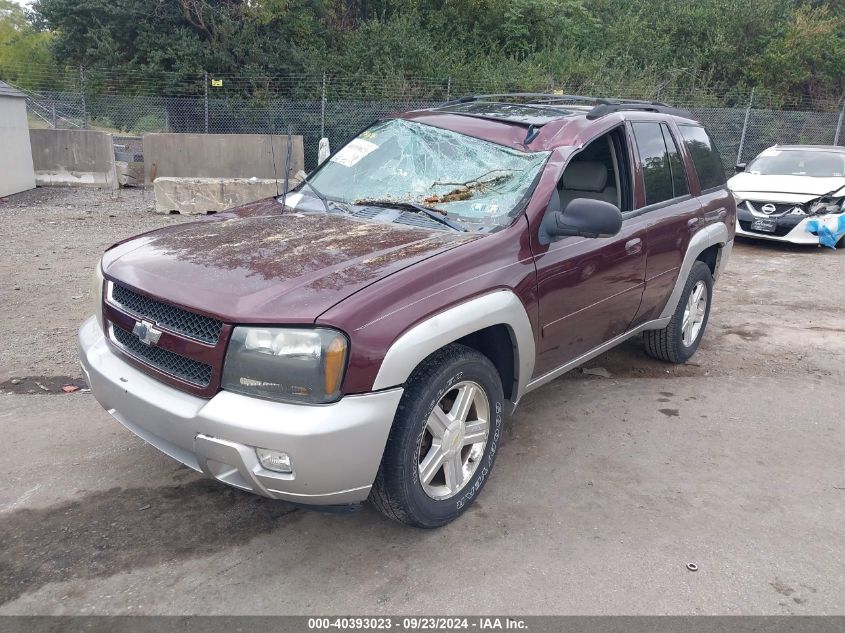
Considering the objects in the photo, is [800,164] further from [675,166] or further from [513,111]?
[513,111]

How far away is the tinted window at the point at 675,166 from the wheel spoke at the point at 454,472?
105 inches

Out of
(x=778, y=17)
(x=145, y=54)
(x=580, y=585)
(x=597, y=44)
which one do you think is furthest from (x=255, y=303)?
(x=778, y=17)

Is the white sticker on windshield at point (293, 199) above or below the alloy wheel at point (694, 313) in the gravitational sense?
above

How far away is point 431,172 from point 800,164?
931 centimetres

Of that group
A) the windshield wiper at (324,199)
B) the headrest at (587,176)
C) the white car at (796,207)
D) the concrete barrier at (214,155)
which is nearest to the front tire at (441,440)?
the windshield wiper at (324,199)

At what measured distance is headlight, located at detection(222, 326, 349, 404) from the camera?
2504mm

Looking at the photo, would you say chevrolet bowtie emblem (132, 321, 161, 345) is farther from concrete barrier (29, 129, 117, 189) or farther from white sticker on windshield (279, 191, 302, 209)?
concrete barrier (29, 129, 117, 189)

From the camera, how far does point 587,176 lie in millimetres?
4363

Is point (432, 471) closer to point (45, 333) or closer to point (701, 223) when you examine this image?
point (701, 223)

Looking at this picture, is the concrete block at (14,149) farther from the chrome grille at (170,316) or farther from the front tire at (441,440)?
the front tire at (441,440)

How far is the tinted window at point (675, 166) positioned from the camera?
4688mm

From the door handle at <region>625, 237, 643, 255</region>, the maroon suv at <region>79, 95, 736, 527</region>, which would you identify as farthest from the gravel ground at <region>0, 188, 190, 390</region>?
the door handle at <region>625, 237, 643, 255</region>

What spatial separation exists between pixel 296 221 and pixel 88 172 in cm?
1249

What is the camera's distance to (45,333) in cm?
566
